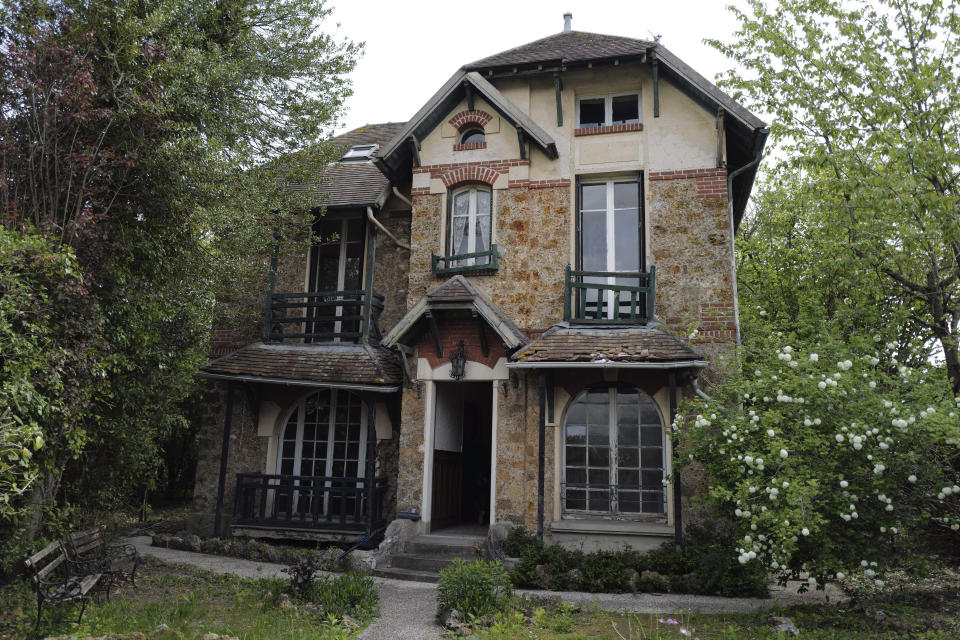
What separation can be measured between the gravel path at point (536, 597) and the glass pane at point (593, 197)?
6.26 meters

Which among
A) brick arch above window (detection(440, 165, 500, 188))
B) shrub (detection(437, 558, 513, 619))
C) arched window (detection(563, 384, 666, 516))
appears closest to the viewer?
shrub (detection(437, 558, 513, 619))

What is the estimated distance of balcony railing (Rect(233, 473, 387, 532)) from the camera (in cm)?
1140

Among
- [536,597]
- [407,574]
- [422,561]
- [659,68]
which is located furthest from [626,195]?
[407,574]

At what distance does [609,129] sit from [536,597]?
771 centimetres

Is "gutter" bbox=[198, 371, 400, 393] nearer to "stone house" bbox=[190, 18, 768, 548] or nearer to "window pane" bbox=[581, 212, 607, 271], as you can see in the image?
"stone house" bbox=[190, 18, 768, 548]

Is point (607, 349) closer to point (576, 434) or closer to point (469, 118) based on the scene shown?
point (576, 434)

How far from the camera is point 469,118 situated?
12078 mm

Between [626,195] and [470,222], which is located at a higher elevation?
[626,195]

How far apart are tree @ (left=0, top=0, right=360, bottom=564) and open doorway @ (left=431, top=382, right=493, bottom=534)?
167 inches

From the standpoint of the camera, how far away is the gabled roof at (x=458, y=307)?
10391 mm

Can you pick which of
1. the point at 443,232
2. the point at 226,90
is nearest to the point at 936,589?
the point at 443,232

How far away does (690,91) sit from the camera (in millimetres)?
11148

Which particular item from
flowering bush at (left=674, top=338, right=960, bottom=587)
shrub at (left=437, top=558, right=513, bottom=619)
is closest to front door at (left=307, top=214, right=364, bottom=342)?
shrub at (left=437, top=558, right=513, bottom=619)

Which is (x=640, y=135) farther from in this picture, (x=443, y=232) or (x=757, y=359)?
(x=757, y=359)
